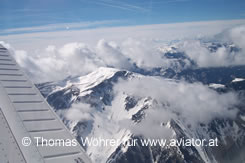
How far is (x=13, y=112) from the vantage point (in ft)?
135

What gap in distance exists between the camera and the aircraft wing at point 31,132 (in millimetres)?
30656

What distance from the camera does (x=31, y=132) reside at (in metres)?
35.8

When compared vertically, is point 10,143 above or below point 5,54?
below

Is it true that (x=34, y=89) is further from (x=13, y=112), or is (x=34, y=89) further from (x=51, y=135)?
(x=51, y=135)

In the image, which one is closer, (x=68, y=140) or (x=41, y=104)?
(x=68, y=140)

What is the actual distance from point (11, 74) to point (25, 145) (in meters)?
33.7

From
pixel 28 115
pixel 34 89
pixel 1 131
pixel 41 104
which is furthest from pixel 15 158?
pixel 34 89

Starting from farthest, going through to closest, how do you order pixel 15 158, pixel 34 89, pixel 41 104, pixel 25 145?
pixel 34 89 < pixel 41 104 < pixel 25 145 < pixel 15 158

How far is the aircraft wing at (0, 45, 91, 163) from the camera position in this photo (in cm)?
3066

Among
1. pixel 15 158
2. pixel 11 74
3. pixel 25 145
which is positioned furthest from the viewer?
pixel 11 74
